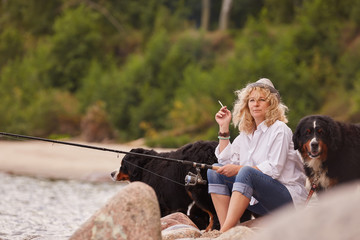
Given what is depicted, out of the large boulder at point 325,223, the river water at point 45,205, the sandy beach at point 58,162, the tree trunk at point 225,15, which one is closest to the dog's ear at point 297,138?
the large boulder at point 325,223

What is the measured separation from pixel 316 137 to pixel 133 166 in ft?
8.22

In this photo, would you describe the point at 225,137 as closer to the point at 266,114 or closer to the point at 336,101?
the point at 266,114

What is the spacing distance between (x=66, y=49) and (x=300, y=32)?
12.7m

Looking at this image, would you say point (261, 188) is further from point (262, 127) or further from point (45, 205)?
point (45, 205)

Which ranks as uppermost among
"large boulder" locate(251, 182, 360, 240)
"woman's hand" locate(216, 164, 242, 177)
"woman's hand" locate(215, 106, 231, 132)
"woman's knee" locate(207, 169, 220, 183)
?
"woman's hand" locate(215, 106, 231, 132)

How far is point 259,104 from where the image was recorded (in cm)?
547

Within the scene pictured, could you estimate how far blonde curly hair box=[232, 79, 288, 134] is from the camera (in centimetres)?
543

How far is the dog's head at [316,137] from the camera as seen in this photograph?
17.4 ft

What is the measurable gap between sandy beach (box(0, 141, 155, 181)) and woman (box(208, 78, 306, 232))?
10.6 meters

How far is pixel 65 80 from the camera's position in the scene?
102 feet

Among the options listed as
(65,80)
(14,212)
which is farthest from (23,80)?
(14,212)

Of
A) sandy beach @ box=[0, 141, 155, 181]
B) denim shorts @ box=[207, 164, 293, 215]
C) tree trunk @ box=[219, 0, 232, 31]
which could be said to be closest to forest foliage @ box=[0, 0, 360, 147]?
tree trunk @ box=[219, 0, 232, 31]

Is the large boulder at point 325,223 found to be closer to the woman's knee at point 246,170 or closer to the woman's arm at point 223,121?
the woman's knee at point 246,170

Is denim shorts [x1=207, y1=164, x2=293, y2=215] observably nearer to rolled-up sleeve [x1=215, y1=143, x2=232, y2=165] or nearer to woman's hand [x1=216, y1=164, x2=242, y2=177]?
woman's hand [x1=216, y1=164, x2=242, y2=177]
